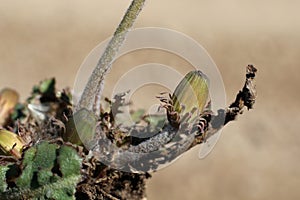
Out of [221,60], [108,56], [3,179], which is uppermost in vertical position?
[221,60]

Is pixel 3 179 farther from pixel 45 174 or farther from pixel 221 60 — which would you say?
pixel 221 60

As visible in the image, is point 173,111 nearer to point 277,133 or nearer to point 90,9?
point 277,133

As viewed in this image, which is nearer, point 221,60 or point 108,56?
point 108,56

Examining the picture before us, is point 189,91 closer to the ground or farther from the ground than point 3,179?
farther from the ground

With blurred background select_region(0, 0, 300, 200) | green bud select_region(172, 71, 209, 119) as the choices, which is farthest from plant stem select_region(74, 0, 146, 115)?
blurred background select_region(0, 0, 300, 200)

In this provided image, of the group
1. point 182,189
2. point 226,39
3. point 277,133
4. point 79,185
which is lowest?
point 79,185

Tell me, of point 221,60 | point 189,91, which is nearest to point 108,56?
point 189,91

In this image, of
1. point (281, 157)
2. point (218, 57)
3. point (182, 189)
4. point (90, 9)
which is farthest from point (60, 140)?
point (90, 9)
